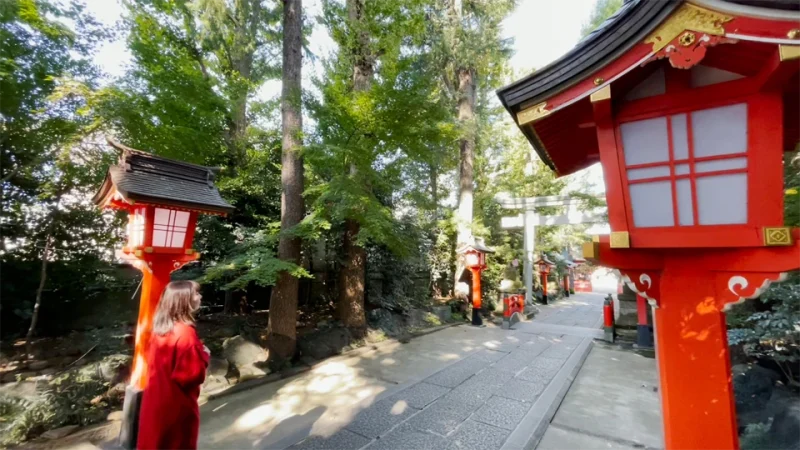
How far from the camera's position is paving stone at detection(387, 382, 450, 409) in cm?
454

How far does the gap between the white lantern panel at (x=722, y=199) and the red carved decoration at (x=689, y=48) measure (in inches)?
27.2

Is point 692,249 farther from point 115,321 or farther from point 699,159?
point 115,321

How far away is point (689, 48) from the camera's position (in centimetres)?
177

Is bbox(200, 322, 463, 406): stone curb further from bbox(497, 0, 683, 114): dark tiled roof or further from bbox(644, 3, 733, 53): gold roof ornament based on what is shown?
bbox(644, 3, 733, 53): gold roof ornament

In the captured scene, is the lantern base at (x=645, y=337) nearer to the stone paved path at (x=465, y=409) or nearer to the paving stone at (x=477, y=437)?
the stone paved path at (x=465, y=409)

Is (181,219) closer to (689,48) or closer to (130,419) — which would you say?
(130,419)

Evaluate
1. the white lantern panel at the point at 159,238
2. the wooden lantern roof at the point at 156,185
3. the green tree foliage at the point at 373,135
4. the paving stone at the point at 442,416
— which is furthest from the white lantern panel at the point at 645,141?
the white lantern panel at the point at 159,238

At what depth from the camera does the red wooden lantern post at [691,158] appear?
1761 millimetres

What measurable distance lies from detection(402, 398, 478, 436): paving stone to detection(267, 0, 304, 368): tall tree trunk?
2.87 m

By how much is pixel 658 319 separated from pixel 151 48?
866 centimetres

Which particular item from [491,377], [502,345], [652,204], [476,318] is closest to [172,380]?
[652,204]

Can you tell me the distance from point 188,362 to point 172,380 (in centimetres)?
15

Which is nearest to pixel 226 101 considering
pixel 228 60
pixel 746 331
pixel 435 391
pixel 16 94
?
pixel 16 94

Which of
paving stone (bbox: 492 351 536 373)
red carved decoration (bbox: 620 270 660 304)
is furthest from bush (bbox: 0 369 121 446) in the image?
paving stone (bbox: 492 351 536 373)
